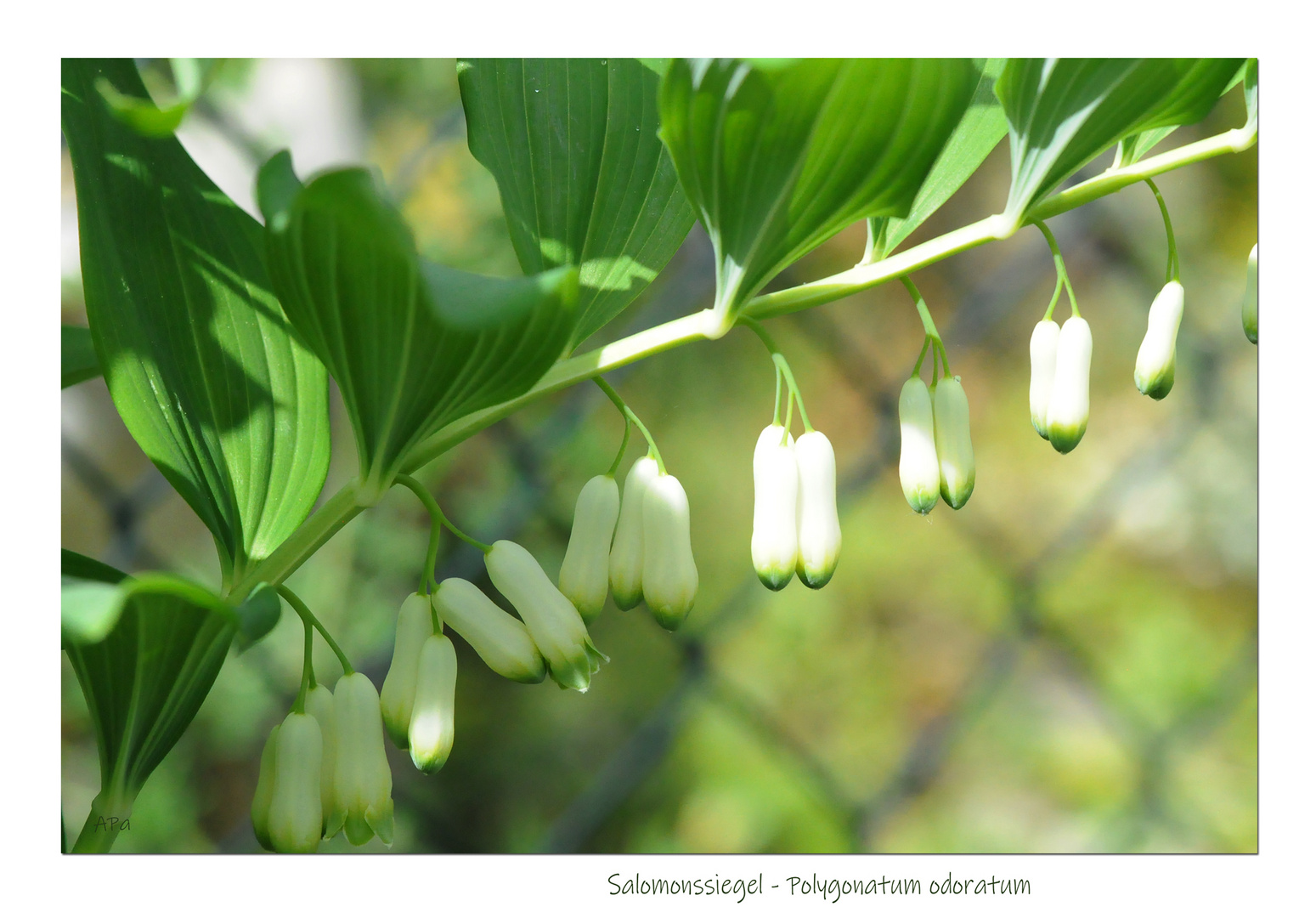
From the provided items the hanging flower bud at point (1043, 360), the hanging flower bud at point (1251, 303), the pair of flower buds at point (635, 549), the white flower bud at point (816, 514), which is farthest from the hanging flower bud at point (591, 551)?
the hanging flower bud at point (1251, 303)

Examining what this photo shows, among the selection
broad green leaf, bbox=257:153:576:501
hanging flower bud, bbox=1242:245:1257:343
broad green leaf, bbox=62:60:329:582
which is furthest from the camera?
hanging flower bud, bbox=1242:245:1257:343

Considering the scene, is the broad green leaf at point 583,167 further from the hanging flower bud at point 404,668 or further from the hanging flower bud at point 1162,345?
the hanging flower bud at point 1162,345

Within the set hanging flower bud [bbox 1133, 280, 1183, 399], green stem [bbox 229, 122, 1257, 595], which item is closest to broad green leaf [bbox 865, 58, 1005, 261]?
green stem [bbox 229, 122, 1257, 595]

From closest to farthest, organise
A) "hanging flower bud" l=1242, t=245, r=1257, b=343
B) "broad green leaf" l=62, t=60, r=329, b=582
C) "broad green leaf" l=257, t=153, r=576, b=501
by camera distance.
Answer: "broad green leaf" l=257, t=153, r=576, b=501
"broad green leaf" l=62, t=60, r=329, b=582
"hanging flower bud" l=1242, t=245, r=1257, b=343

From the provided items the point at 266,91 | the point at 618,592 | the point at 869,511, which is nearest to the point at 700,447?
the point at 869,511

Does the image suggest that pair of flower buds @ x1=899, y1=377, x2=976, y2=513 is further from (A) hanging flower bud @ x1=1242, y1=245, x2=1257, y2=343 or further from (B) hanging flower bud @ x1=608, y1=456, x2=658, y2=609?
(A) hanging flower bud @ x1=1242, y1=245, x2=1257, y2=343

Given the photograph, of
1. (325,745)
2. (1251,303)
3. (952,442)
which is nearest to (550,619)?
(325,745)

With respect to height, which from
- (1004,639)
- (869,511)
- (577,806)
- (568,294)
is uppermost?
(568,294)
